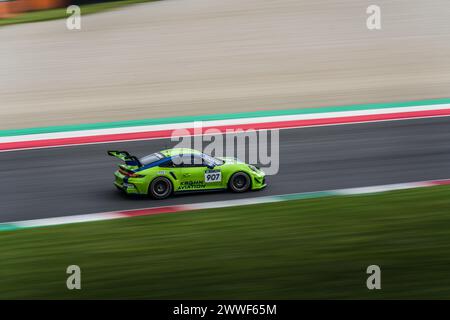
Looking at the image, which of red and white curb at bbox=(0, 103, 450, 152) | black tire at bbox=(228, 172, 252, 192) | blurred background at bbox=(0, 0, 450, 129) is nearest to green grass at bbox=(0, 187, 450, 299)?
black tire at bbox=(228, 172, 252, 192)

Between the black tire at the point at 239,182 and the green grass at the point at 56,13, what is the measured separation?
50.5ft

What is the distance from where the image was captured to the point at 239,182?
36.4ft

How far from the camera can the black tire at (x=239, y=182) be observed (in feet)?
36.2

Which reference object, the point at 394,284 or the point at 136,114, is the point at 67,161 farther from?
the point at 394,284

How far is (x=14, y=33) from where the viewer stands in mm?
23234

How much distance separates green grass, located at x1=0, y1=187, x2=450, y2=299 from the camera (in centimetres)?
739

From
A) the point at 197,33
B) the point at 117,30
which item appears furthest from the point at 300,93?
the point at 117,30

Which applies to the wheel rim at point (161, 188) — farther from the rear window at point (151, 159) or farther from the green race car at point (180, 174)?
the rear window at point (151, 159)

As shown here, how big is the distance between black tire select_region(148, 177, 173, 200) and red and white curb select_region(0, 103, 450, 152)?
4106mm

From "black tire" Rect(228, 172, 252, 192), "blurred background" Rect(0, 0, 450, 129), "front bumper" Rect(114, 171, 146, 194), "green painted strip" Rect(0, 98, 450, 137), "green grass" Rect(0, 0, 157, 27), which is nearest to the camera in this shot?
"front bumper" Rect(114, 171, 146, 194)

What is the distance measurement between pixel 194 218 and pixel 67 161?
13.7 feet

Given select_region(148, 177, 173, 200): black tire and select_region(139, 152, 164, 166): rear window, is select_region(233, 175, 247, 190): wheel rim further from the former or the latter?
select_region(139, 152, 164, 166): rear window

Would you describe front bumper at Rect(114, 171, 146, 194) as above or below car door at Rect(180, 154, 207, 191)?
below

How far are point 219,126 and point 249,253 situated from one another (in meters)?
7.72
